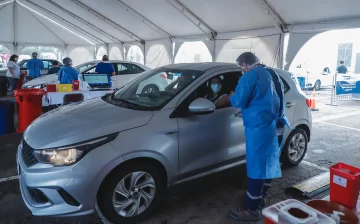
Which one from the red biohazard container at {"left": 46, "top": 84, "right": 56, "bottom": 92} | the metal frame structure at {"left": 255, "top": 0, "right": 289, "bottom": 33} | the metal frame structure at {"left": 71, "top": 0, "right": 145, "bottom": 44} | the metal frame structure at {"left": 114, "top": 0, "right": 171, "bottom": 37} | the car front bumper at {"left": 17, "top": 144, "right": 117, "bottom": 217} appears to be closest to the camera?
the car front bumper at {"left": 17, "top": 144, "right": 117, "bottom": 217}

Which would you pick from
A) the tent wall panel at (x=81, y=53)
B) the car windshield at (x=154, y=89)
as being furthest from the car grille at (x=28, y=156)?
the tent wall panel at (x=81, y=53)

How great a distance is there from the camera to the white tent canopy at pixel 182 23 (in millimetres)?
8227

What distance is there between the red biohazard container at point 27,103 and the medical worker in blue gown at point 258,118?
4870 mm

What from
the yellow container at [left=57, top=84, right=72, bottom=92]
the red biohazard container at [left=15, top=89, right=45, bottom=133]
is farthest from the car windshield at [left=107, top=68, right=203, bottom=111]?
the red biohazard container at [left=15, top=89, right=45, bottom=133]

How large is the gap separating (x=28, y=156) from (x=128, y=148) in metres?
0.97

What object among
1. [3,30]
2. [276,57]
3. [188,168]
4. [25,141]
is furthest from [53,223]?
[3,30]

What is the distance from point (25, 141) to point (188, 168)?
1.69 m

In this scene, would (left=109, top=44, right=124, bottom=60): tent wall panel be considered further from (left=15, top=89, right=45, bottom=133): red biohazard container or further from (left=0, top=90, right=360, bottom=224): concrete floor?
(left=0, top=90, right=360, bottom=224): concrete floor

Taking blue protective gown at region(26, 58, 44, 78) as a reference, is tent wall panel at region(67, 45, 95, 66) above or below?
above

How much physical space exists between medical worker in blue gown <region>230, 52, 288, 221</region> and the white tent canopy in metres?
5.63

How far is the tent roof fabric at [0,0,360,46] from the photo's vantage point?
26.9 ft

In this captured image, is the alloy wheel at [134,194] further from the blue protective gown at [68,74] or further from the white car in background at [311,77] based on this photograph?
the white car in background at [311,77]

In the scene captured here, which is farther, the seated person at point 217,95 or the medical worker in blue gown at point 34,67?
the medical worker in blue gown at point 34,67

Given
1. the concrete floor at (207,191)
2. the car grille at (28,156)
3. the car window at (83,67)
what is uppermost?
the car window at (83,67)
